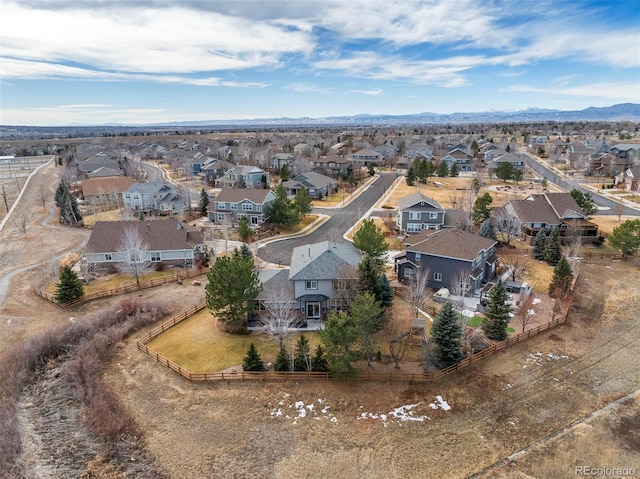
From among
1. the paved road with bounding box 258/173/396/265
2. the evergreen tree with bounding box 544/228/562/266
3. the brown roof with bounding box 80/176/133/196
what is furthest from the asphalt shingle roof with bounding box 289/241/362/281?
the brown roof with bounding box 80/176/133/196

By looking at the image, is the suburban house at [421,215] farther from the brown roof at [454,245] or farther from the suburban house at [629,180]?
the suburban house at [629,180]

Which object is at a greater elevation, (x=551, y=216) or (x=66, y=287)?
(x=551, y=216)

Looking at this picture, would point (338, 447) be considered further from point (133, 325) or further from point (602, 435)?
point (133, 325)

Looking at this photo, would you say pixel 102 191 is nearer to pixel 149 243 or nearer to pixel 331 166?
pixel 149 243

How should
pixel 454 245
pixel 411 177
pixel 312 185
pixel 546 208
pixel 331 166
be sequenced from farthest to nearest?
pixel 331 166
pixel 411 177
pixel 312 185
pixel 546 208
pixel 454 245

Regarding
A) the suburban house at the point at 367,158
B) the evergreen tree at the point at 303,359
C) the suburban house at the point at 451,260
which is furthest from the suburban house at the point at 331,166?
the evergreen tree at the point at 303,359

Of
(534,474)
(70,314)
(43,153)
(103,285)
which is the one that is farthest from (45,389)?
(43,153)

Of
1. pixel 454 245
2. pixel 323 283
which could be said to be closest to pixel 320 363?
pixel 323 283

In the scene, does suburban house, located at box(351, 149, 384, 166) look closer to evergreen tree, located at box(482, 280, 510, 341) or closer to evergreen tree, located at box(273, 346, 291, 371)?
evergreen tree, located at box(482, 280, 510, 341)
